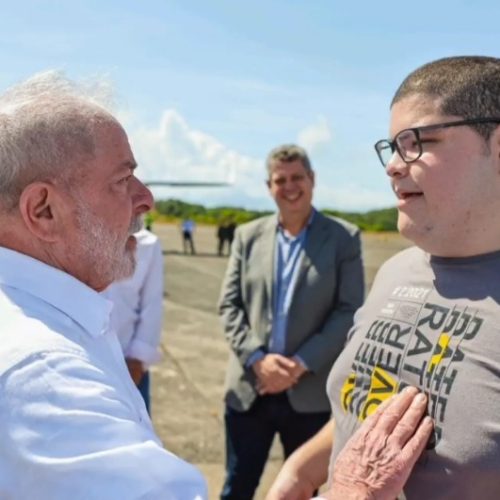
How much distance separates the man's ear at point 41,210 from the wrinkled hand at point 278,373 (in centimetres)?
211

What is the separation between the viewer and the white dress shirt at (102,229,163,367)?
366 cm

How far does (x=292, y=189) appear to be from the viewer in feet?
12.0

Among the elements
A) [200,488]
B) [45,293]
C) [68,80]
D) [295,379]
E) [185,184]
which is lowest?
[185,184]

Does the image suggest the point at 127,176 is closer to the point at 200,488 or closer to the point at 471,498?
the point at 200,488

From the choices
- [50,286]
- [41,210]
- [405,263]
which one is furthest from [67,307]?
[405,263]

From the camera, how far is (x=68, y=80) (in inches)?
64.4

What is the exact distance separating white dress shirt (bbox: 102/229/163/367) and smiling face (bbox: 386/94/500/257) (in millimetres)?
2054

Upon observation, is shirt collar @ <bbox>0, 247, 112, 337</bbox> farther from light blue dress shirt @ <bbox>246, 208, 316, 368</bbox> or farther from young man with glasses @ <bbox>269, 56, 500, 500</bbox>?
light blue dress shirt @ <bbox>246, 208, 316, 368</bbox>

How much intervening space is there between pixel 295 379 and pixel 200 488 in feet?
7.09

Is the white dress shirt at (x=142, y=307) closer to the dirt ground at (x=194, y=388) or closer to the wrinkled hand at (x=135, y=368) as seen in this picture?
the wrinkled hand at (x=135, y=368)

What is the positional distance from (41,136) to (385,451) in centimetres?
101

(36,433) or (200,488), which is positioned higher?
(36,433)

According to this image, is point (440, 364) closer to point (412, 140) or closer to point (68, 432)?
point (412, 140)

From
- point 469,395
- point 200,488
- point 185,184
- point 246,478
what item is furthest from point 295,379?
point 185,184
